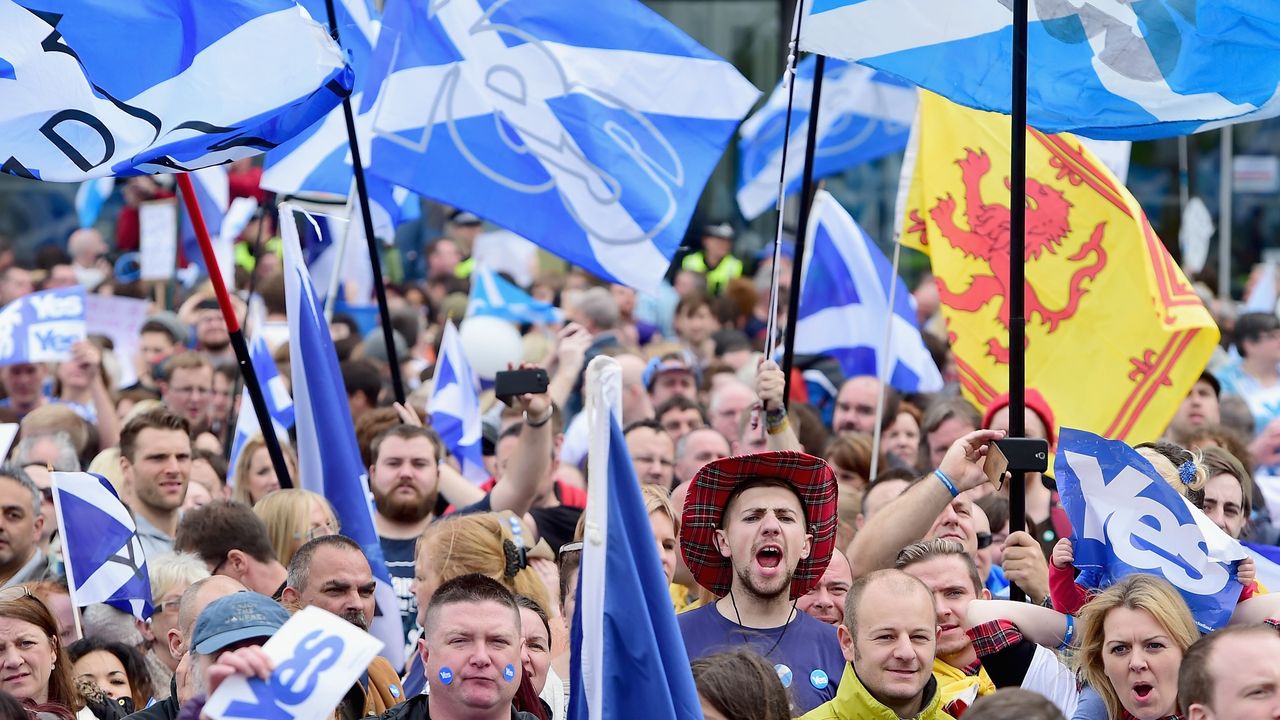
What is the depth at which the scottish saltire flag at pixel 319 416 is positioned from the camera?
775 cm

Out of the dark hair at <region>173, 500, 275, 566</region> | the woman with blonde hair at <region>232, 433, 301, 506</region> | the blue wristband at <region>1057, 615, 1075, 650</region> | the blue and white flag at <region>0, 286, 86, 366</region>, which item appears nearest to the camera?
the blue wristband at <region>1057, 615, 1075, 650</region>

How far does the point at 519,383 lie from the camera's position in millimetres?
7738

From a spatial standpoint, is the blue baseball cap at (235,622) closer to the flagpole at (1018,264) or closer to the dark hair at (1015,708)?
the dark hair at (1015,708)

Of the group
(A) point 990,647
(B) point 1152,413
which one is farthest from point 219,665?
(B) point 1152,413

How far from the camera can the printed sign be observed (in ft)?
14.1

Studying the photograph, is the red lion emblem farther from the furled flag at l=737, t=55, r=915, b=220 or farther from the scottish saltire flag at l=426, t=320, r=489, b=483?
the furled flag at l=737, t=55, r=915, b=220

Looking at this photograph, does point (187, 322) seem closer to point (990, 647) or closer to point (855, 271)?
A: point (855, 271)

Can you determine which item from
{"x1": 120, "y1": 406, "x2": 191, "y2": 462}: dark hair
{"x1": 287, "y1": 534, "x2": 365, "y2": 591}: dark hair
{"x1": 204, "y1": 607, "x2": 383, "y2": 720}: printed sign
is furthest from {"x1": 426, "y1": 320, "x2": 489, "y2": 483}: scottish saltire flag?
{"x1": 204, "y1": 607, "x2": 383, "y2": 720}: printed sign

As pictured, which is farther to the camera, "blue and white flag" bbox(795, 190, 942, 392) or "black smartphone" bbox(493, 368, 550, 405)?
"blue and white flag" bbox(795, 190, 942, 392)

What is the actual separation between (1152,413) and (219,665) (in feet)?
17.6

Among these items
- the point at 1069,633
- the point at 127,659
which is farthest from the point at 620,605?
the point at 127,659

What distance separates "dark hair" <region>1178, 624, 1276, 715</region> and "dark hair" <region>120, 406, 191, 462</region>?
491 cm

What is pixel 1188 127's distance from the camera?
22.5 feet

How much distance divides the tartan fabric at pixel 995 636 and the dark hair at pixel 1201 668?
0.97 m
